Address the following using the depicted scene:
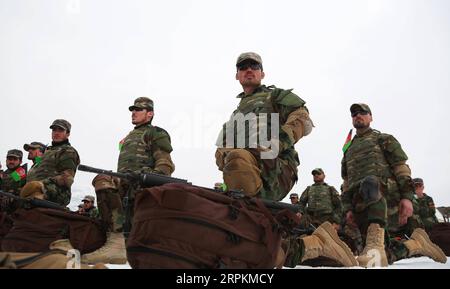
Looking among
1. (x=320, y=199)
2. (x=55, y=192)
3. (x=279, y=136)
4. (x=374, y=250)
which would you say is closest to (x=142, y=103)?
(x=55, y=192)

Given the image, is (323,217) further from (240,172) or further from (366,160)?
(240,172)

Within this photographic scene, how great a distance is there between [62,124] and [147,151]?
5.87 feet

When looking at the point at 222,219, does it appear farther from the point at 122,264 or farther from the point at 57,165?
the point at 57,165

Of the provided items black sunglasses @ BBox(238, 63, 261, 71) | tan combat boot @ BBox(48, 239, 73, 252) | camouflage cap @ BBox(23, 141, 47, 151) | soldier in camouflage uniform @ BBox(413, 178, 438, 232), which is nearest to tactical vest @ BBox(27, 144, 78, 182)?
tan combat boot @ BBox(48, 239, 73, 252)

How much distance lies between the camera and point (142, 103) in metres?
Answer: 6.09

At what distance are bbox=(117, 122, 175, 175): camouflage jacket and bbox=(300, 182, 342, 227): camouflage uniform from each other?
6143 millimetres

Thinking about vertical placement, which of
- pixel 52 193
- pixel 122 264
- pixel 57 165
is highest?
pixel 57 165

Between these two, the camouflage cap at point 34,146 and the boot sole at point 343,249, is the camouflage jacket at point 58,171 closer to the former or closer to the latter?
the camouflage cap at point 34,146

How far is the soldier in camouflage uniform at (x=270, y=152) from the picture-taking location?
2973 mm

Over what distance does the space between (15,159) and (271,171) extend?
763 centimetres

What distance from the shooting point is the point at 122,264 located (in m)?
4.64

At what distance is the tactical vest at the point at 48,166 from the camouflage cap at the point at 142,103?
1320mm
